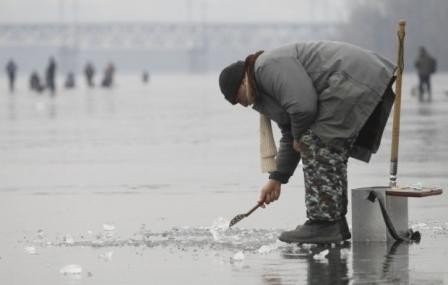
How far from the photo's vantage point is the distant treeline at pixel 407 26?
126438 millimetres

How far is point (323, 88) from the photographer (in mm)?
9812

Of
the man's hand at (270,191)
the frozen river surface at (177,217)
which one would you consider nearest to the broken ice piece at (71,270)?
the frozen river surface at (177,217)

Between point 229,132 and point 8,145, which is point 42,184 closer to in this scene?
point 8,145

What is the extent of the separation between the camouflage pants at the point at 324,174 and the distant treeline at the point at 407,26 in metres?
112

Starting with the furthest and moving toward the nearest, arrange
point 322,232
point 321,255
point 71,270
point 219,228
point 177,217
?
point 177,217, point 219,228, point 322,232, point 321,255, point 71,270

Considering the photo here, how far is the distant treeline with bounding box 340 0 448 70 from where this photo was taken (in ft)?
415

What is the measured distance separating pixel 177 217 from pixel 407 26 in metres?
114

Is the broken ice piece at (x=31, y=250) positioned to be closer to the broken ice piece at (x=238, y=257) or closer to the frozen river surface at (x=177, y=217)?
the frozen river surface at (x=177, y=217)

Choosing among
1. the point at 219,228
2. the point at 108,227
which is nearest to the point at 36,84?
the point at 108,227

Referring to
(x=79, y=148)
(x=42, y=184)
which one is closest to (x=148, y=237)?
(x=42, y=184)

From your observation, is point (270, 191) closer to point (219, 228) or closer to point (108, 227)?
point (219, 228)

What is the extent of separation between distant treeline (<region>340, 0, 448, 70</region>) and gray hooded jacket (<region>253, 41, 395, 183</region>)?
112105 millimetres

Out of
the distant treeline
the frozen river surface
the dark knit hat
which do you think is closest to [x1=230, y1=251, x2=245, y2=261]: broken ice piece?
the frozen river surface

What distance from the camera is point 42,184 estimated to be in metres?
16.5
